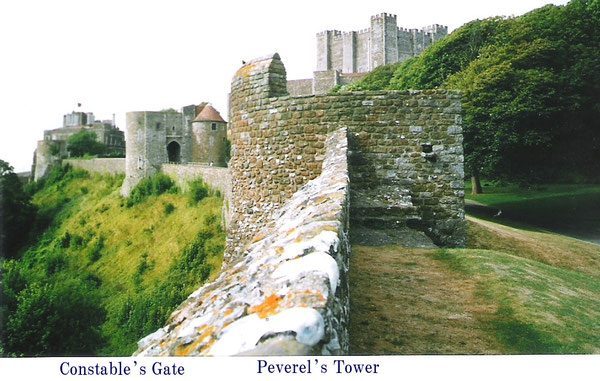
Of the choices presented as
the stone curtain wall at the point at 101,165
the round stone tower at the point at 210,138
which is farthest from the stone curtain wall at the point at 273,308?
the stone curtain wall at the point at 101,165

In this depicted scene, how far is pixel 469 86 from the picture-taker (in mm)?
22172

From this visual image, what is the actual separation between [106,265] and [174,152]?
15784 mm

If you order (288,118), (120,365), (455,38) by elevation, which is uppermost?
(455,38)

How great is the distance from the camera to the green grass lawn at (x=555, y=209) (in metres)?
19.1

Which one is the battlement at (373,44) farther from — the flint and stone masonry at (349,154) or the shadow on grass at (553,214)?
the flint and stone masonry at (349,154)

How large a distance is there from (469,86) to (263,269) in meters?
21.8

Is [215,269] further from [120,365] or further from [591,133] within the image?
[120,365]

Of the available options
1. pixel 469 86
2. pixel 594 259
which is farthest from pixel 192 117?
pixel 594 259

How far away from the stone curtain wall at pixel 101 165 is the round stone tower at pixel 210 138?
361 inches

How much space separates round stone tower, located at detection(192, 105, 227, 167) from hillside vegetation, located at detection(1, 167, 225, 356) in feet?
15.6

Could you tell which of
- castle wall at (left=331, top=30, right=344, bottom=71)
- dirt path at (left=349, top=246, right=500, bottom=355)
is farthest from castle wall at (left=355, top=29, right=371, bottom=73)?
dirt path at (left=349, top=246, right=500, bottom=355)

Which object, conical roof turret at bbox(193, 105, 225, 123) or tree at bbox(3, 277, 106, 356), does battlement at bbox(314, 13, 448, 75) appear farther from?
tree at bbox(3, 277, 106, 356)

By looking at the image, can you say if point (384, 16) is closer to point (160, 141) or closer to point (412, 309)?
point (160, 141)

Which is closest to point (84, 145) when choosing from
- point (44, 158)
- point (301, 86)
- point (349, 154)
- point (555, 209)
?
point (44, 158)
